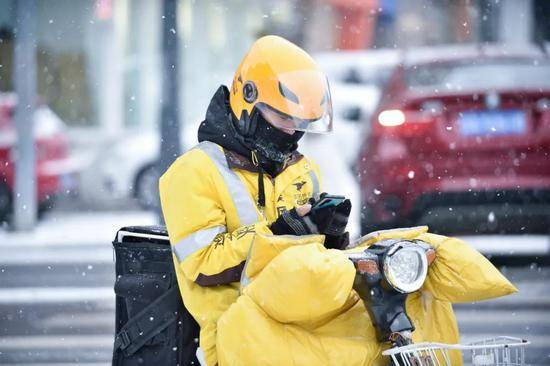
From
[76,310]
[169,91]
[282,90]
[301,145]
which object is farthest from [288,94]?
[301,145]

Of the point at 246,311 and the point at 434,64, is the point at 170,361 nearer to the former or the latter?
the point at 246,311

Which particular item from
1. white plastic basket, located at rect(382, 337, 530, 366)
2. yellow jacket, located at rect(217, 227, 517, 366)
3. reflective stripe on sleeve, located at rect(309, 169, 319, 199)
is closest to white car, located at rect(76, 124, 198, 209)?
reflective stripe on sleeve, located at rect(309, 169, 319, 199)

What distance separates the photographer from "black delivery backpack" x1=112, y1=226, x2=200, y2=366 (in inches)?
148

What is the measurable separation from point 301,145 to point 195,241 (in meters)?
9.07

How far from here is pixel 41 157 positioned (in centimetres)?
1370

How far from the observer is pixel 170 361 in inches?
149

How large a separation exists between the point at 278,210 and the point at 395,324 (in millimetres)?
677

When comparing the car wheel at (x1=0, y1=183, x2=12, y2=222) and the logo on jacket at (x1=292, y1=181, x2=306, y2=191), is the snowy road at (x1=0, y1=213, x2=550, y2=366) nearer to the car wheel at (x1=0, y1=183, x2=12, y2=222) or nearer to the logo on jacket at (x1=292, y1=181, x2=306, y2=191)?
the car wheel at (x1=0, y1=183, x2=12, y2=222)

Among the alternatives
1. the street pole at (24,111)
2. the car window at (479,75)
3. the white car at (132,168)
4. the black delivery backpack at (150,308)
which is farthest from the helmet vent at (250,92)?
the white car at (132,168)

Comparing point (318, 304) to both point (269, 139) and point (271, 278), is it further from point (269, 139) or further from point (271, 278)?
point (269, 139)

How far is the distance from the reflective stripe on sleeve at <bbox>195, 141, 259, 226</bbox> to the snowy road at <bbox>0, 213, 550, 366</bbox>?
2.82 metres

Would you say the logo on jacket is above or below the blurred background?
above

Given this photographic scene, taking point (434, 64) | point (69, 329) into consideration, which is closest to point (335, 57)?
point (434, 64)

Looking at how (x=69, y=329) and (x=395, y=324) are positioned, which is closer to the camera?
(x=395, y=324)
